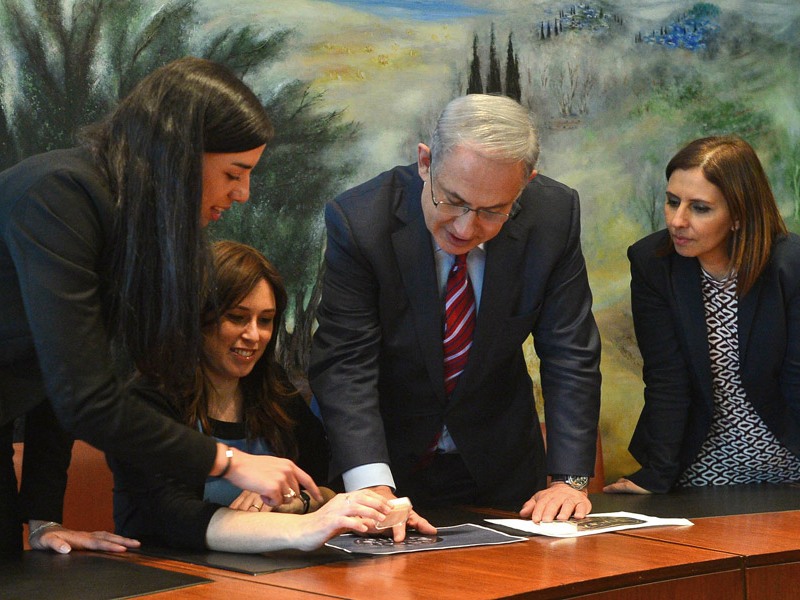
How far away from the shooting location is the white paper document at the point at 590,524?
2.17m

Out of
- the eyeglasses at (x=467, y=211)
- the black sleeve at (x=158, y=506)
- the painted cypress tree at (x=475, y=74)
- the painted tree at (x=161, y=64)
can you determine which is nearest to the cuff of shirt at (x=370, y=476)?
the black sleeve at (x=158, y=506)

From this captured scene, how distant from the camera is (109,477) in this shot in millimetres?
2846

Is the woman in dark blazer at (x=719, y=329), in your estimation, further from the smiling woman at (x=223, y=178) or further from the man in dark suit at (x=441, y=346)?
the smiling woman at (x=223, y=178)

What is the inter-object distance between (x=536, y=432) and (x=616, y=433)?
1.79 meters

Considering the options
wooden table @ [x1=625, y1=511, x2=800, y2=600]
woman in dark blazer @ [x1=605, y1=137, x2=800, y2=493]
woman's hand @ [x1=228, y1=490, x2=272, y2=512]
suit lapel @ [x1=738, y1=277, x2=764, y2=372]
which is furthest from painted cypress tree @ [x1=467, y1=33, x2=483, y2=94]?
woman's hand @ [x1=228, y1=490, x2=272, y2=512]

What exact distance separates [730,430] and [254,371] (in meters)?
1.32

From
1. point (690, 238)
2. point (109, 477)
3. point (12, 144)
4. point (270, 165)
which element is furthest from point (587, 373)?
point (12, 144)

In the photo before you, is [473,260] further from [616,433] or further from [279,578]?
[616,433]

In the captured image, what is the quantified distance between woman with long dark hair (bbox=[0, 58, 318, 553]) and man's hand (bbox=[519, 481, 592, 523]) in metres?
0.65

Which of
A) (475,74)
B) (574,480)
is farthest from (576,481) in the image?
(475,74)

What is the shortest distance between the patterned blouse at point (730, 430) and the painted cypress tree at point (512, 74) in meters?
1.39

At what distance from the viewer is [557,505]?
2322mm

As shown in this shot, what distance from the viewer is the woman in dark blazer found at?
2.96 meters

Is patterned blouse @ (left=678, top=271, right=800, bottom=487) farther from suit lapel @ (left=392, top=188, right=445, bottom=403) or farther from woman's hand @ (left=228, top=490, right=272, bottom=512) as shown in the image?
woman's hand @ (left=228, top=490, right=272, bottom=512)
